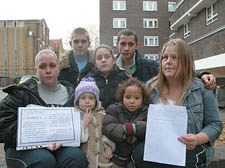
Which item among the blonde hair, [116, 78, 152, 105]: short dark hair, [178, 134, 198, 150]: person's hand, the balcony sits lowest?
[178, 134, 198, 150]: person's hand

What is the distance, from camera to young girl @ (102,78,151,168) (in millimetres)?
2209

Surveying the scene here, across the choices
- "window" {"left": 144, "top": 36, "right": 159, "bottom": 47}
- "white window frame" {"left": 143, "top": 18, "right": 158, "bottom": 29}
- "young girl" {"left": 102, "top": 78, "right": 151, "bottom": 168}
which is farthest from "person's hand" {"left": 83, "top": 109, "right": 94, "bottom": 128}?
"white window frame" {"left": 143, "top": 18, "right": 158, "bottom": 29}

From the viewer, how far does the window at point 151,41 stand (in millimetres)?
28484

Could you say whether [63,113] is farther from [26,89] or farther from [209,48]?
[209,48]

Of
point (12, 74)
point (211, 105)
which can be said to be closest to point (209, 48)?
point (211, 105)

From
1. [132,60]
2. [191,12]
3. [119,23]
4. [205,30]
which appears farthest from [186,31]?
[132,60]

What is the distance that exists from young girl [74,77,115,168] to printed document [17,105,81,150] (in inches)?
4.9

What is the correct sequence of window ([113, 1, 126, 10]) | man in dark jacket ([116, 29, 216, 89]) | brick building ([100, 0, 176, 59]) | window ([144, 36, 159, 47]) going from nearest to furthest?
man in dark jacket ([116, 29, 216, 89]) < brick building ([100, 0, 176, 59]) < window ([113, 1, 126, 10]) < window ([144, 36, 159, 47])

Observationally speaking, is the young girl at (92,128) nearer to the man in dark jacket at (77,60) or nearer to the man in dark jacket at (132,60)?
the man in dark jacket at (77,60)

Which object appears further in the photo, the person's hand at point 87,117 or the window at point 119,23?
the window at point 119,23

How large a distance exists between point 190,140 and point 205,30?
13.5 meters

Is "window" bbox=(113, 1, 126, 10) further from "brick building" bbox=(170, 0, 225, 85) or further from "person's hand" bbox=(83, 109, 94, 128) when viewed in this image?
"person's hand" bbox=(83, 109, 94, 128)

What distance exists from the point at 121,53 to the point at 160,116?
64.2 inches

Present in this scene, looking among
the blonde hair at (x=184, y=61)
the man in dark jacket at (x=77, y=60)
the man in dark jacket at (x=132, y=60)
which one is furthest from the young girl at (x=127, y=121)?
the man in dark jacket at (x=77, y=60)
